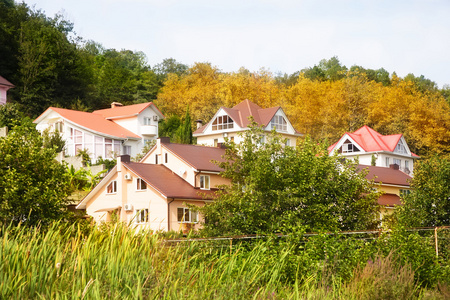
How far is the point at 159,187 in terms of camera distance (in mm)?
40750

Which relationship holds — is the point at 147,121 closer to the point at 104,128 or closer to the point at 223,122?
the point at 104,128

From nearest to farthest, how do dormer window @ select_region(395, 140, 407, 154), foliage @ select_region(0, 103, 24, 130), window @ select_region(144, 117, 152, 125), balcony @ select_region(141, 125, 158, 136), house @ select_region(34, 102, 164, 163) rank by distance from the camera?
foliage @ select_region(0, 103, 24, 130) → house @ select_region(34, 102, 164, 163) → balcony @ select_region(141, 125, 158, 136) → window @ select_region(144, 117, 152, 125) → dormer window @ select_region(395, 140, 407, 154)

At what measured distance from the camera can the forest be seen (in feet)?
221

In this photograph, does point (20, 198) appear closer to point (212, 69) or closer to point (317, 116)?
point (317, 116)

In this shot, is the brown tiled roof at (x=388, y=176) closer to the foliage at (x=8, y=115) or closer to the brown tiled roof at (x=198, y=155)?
the brown tiled roof at (x=198, y=155)

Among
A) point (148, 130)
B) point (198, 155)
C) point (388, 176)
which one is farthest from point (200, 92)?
point (198, 155)

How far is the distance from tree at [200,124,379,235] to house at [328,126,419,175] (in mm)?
41393

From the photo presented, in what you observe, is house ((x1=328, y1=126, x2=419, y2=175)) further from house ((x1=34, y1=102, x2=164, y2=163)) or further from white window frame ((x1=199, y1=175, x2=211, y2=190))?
white window frame ((x1=199, y1=175, x2=211, y2=190))

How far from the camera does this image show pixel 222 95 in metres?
77.4

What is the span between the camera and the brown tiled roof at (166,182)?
40.7 m

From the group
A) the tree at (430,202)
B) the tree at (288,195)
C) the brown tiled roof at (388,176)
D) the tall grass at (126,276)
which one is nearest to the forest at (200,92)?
the brown tiled roof at (388,176)

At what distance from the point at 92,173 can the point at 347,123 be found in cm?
3920

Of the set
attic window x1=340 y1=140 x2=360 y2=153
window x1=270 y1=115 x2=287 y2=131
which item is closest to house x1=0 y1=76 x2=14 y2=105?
window x1=270 y1=115 x2=287 y2=131

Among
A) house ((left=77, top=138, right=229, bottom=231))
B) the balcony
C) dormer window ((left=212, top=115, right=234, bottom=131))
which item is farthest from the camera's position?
dormer window ((left=212, top=115, right=234, bottom=131))
